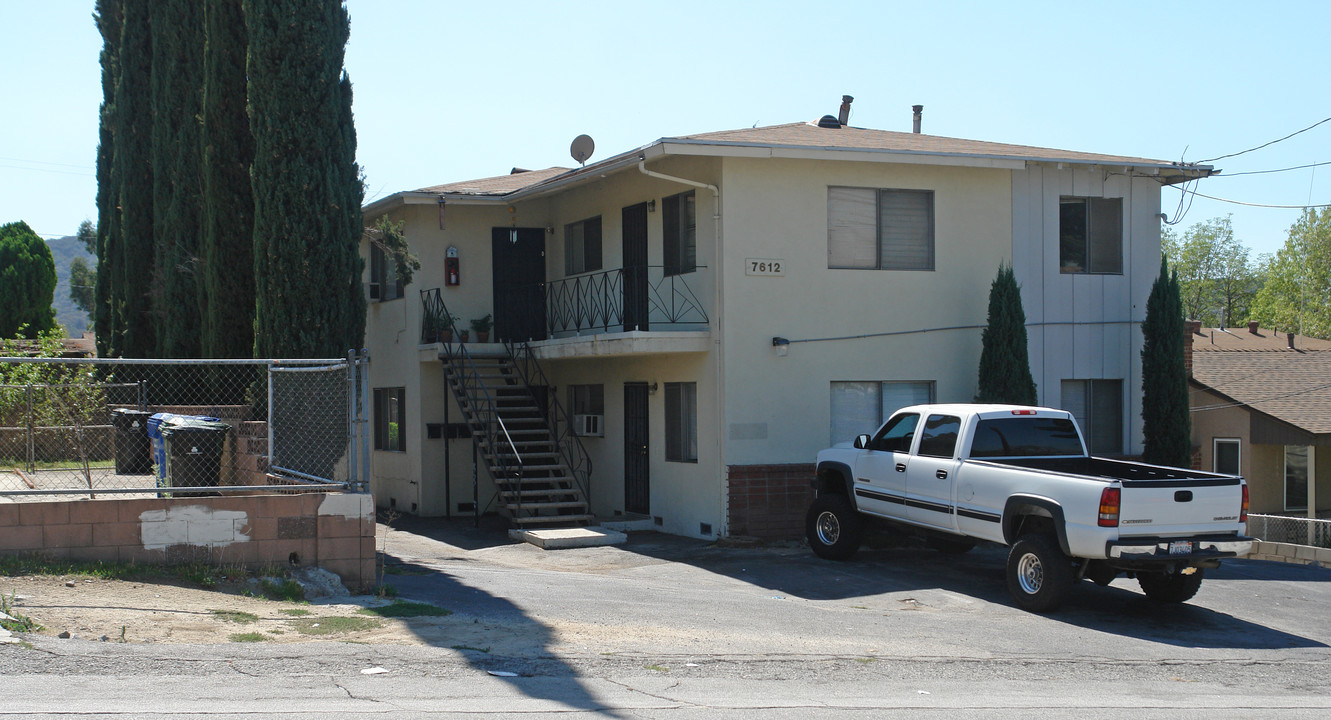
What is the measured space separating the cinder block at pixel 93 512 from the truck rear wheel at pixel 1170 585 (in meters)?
9.71

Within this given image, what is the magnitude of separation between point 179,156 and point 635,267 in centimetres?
Result: 733

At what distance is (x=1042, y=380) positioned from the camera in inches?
678

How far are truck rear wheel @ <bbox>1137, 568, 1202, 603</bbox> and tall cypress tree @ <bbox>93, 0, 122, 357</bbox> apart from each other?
18004 millimetres

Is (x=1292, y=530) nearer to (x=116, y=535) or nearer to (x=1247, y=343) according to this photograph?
(x=1247, y=343)

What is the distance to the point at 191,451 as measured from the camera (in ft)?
42.5

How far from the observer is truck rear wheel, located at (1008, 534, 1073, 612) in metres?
10.3

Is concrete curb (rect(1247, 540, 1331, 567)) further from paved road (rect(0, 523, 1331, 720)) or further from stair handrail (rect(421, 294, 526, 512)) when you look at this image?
stair handrail (rect(421, 294, 526, 512))

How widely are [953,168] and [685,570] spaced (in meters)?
7.58

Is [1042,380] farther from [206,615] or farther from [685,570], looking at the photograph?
[206,615]

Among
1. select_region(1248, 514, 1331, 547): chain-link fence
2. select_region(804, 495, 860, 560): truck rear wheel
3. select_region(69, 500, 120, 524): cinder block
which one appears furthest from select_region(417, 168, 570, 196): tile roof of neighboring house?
select_region(1248, 514, 1331, 547): chain-link fence

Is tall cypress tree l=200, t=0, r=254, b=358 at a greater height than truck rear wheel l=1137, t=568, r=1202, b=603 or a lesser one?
greater

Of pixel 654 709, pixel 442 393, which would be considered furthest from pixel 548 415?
pixel 654 709

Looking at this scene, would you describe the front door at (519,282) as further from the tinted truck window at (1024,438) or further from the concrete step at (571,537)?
the tinted truck window at (1024,438)

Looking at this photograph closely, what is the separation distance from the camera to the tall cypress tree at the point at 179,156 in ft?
56.9
